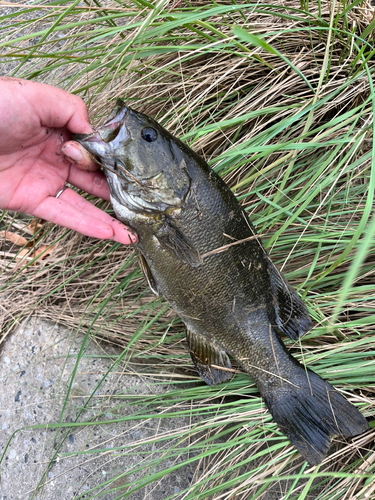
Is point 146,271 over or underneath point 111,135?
underneath

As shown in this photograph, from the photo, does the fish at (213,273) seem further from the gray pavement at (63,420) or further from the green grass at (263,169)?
the gray pavement at (63,420)

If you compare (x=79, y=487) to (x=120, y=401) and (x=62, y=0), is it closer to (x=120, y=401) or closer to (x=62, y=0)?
(x=120, y=401)

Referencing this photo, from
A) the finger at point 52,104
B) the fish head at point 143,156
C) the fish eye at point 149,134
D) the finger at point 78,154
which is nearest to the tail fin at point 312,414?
the fish head at point 143,156

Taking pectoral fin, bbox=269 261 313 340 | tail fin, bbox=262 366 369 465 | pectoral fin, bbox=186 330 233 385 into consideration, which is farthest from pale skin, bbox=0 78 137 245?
tail fin, bbox=262 366 369 465

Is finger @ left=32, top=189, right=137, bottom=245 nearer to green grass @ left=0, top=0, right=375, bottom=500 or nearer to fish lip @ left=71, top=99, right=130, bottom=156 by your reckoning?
green grass @ left=0, top=0, right=375, bottom=500

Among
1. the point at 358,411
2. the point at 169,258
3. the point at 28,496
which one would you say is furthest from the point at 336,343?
the point at 28,496

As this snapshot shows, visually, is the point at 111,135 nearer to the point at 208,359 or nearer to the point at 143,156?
the point at 143,156

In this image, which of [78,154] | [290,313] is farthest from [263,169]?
[78,154]
